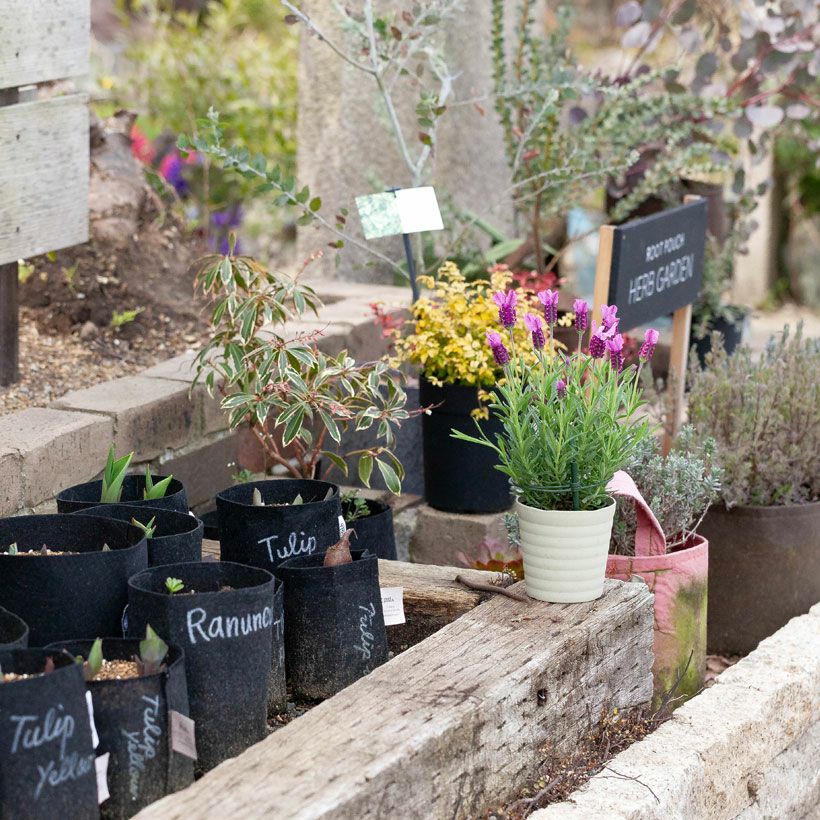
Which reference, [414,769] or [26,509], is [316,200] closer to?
[26,509]

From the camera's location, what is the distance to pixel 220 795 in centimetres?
182

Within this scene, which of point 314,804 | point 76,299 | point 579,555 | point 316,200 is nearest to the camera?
point 314,804

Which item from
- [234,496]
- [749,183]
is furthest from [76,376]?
[749,183]

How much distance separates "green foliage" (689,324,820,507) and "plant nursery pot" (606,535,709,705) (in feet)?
1.48

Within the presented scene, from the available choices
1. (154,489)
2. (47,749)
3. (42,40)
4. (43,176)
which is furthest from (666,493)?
(42,40)

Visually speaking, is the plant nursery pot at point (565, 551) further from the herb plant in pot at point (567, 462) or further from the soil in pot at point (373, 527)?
the soil in pot at point (373, 527)

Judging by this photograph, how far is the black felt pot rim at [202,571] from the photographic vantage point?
6.77ft

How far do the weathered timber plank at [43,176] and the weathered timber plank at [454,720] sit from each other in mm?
1615

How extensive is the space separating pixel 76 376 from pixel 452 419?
3.36 ft

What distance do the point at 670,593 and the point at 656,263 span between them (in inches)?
42.0

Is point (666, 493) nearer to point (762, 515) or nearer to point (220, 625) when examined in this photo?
point (762, 515)

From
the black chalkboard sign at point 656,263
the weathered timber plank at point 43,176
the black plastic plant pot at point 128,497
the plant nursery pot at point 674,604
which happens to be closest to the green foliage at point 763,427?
the black chalkboard sign at point 656,263

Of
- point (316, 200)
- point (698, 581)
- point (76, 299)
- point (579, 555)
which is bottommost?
point (698, 581)

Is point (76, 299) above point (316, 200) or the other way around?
the other way around
